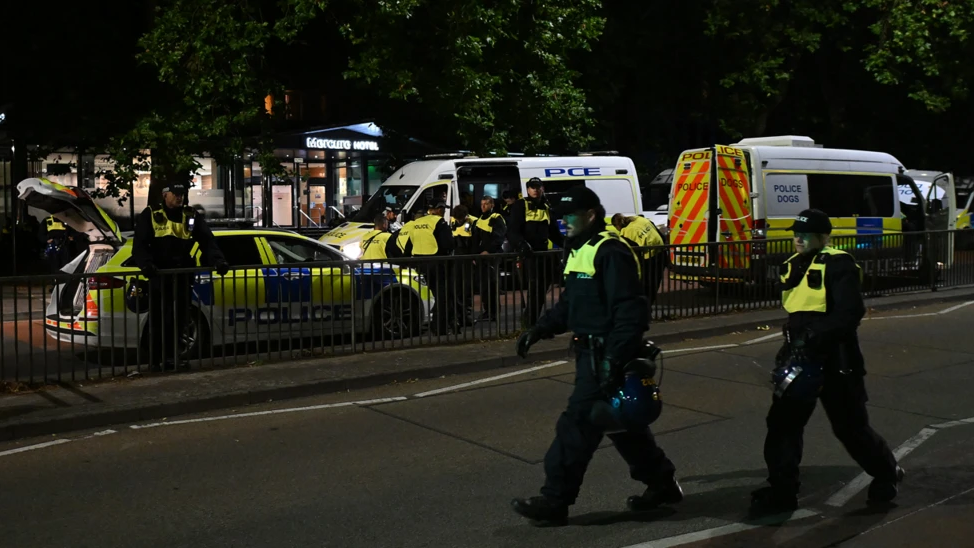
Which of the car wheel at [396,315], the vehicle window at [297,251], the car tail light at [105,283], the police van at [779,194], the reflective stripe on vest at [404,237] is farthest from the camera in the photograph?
the police van at [779,194]

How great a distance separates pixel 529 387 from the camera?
32.2ft

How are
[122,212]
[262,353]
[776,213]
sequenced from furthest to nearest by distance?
1. [122,212]
2. [776,213]
3. [262,353]

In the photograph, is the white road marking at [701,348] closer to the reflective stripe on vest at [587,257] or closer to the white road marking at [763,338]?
the white road marking at [763,338]

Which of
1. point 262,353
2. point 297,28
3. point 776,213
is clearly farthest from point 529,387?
point 297,28

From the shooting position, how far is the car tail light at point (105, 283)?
9.56 m

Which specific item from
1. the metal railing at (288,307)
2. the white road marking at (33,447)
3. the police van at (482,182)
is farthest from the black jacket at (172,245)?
the police van at (482,182)

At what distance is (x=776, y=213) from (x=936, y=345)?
555 cm

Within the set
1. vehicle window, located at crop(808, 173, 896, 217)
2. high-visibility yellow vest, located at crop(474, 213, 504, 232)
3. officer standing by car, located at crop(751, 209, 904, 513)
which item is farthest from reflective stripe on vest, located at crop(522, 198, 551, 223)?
officer standing by car, located at crop(751, 209, 904, 513)

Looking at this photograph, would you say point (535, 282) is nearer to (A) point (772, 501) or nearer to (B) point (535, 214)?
(B) point (535, 214)

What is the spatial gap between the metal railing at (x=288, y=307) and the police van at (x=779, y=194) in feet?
7.52

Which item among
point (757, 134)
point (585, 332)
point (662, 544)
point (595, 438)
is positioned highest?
point (757, 134)

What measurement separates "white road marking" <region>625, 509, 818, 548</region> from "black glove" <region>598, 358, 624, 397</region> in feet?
2.58

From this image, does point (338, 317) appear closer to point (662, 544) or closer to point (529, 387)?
point (529, 387)

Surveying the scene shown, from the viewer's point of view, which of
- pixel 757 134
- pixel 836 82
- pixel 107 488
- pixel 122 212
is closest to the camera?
pixel 107 488
